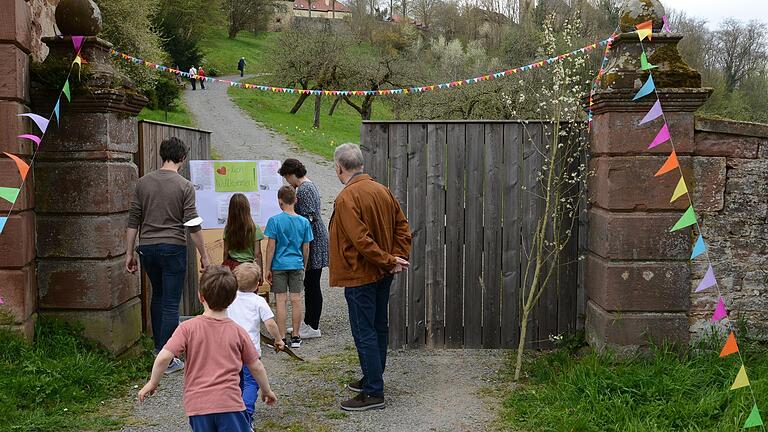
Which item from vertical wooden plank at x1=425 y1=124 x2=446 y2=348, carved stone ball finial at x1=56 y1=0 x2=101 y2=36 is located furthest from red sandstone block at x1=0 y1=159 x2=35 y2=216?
vertical wooden plank at x1=425 y1=124 x2=446 y2=348

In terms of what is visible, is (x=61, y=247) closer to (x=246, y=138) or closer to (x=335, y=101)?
(x=246, y=138)

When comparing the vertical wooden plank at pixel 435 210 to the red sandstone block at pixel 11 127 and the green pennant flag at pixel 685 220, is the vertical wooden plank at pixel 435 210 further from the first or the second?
the red sandstone block at pixel 11 127

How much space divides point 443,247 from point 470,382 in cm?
129

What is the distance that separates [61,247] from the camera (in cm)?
538

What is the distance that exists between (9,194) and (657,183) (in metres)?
4.78

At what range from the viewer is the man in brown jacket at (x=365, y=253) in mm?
4551

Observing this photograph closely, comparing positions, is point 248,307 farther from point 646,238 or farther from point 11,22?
point 646,238

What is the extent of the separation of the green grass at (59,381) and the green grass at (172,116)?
20.8 m

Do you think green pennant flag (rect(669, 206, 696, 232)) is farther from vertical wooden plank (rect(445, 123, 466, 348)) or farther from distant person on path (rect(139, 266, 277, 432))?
distant person on path (rect(139, 266, 277, 432))

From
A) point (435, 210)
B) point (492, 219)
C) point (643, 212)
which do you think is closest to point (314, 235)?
point (435, 210)

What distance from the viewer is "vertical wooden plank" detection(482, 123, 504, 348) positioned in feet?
19.8

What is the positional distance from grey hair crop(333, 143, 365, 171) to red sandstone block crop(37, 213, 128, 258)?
2036mm

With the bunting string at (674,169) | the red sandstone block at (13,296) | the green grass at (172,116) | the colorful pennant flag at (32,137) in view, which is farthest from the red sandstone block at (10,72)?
the green grass at (172,116)

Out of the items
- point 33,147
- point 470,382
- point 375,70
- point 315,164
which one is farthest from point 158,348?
point 375,70
